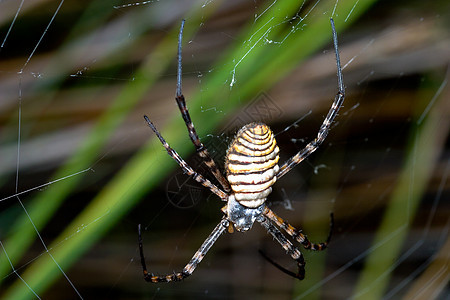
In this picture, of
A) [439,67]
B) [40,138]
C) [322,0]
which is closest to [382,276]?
[439,67]

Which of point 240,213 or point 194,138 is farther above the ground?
point 194,138

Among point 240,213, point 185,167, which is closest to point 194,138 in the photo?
point 185,167

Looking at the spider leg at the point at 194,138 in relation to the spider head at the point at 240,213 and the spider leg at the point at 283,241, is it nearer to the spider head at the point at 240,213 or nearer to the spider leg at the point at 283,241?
the spider head at the point at 240,213

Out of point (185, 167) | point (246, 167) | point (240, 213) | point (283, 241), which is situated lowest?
point (283, 241)

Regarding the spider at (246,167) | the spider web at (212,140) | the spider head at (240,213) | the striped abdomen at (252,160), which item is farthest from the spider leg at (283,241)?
the striped abdomen at (252,160)

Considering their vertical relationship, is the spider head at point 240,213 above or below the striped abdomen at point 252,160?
below

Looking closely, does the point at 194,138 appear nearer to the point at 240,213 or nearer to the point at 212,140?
the point at 212,140

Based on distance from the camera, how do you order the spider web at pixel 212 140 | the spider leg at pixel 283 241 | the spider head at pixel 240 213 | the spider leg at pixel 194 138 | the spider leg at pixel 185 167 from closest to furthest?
the spider leg at pixel 194 138 < the spider leg at pixel 185 167 < the spider web at pixel 212 140 < the spider head at pixel 240 213 < the spider leg at pixel 283 241
